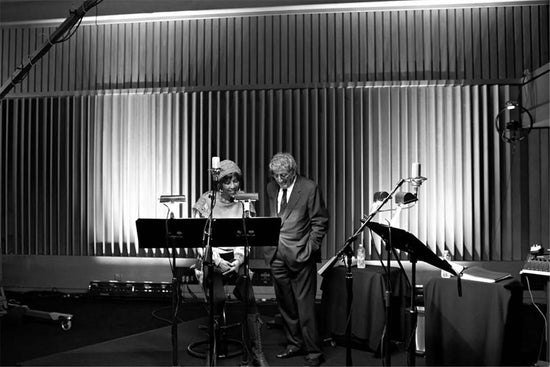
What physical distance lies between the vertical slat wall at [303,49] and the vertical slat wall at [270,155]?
29cm

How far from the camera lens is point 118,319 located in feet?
17.3

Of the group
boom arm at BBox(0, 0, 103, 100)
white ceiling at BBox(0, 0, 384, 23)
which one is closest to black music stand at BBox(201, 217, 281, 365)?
boom arm at BBox(0, 0, 103, 100)

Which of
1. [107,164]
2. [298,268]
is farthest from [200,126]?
[298,268]

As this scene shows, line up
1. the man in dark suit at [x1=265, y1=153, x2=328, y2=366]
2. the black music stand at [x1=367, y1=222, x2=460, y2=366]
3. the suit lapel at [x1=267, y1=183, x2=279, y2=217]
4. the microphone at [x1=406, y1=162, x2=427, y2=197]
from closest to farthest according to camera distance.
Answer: the black music stand at [x1=367, y1=222, x2=460, y2=366]
the microphone at [x1=406, y1=162, x2=427, y2=197]
the man in dark suit at [x1=265, y1=153, x2=328, y2=366]
the suit lapel at [x1=267, y1=183, x2=279, y2=217]

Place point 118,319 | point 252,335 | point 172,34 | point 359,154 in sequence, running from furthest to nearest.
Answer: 1. point 172,34
2. point 359,154
3. point 118,319
4. point 252,335

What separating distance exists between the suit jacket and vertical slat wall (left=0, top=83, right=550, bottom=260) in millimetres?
2191

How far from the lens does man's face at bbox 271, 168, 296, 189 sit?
156 inches

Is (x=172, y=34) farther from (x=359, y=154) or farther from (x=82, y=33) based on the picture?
(x=359, y=154)

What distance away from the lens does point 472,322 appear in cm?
324

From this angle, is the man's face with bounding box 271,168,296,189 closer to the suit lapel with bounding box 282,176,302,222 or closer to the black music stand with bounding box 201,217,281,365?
the suit lapel with bounding box 282,176,302,222

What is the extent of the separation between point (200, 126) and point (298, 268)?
321cm

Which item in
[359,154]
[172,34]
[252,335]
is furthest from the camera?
[172,34]

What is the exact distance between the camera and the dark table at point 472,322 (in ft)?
10.1

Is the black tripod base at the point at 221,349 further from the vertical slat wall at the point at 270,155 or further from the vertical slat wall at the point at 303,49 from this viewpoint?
the vertical slat wall at the point at 303,49
